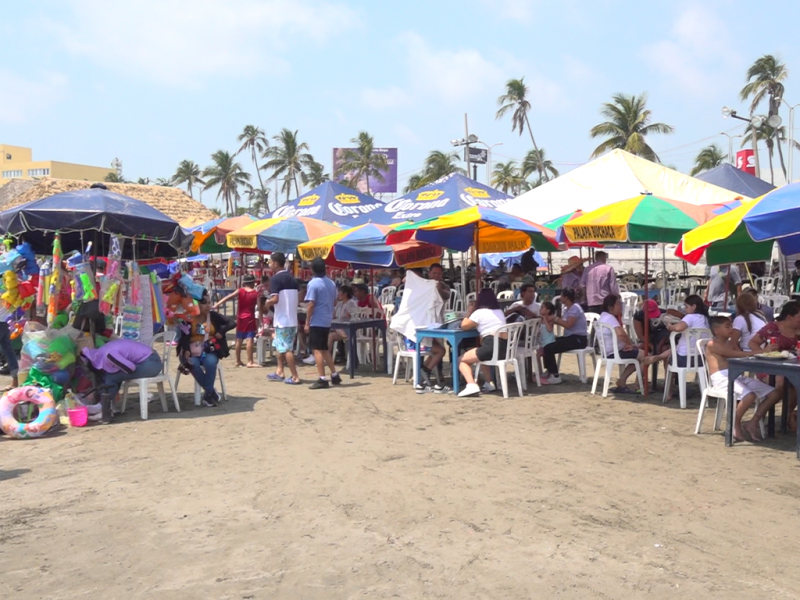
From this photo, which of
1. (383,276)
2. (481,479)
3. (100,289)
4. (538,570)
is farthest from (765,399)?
(383,276)

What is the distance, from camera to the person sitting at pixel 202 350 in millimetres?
8539

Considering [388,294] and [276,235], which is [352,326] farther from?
[388,294]

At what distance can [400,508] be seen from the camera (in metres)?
4.97

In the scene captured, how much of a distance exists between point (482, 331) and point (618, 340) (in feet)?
5.26

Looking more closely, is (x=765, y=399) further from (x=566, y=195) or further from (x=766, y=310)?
(x=566, y=195)

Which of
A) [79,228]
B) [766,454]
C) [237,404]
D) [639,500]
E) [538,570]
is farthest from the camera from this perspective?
[237,404]

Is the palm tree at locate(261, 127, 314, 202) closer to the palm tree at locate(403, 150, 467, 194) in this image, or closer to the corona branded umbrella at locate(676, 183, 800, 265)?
the palm tree at locate(403, 150, 467, 194)

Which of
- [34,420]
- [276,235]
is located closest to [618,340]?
[276,235]

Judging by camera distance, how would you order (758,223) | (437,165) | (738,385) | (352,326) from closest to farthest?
(758,223) < (738,385) < (352,326) < (437,165)

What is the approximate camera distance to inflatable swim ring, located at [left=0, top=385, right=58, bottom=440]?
7.18m

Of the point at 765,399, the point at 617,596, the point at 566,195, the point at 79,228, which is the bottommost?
the point at 617,596

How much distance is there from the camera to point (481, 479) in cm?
559

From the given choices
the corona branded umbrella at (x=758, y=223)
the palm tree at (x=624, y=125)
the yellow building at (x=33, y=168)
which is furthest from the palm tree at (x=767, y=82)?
the yellow building at (x=33, y=168)

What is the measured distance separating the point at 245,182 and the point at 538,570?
76512mm
